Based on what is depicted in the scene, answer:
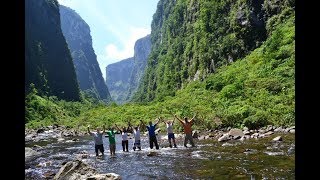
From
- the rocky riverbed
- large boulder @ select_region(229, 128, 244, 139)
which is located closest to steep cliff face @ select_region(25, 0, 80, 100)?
large boulder @ select_region(229, 128, 244, 139)

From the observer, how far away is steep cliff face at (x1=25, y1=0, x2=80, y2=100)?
134000mm

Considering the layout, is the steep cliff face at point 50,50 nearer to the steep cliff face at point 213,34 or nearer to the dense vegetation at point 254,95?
the steep cliff face at point 213,34

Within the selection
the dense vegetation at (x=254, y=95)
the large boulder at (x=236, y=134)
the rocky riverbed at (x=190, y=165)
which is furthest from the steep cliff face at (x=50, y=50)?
the rocky riverbed at (x=190, y=165)

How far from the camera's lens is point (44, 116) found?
85.6 metres

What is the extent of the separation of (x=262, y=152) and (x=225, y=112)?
17.0m

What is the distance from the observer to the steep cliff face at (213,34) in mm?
61219

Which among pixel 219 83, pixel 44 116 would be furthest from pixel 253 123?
pixel 44 116

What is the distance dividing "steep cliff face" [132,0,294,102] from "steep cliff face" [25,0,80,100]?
48.8 meters

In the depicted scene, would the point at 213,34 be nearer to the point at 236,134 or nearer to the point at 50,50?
the point at 236,134

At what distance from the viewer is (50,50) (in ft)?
500
